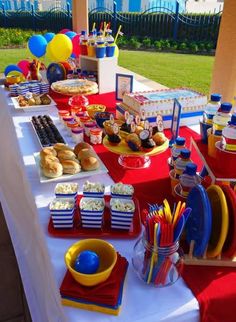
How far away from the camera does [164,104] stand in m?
1.45

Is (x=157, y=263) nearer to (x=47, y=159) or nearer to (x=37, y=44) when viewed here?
(x=47, y=159)

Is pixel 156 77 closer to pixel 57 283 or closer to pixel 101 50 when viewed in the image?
pixel 101 50

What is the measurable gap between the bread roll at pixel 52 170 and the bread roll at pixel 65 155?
0.18 feet

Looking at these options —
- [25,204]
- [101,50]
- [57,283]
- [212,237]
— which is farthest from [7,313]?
[101,50]

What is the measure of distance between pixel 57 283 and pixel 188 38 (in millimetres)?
8290

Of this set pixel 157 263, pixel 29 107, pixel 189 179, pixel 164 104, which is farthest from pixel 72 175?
pixel 29 107

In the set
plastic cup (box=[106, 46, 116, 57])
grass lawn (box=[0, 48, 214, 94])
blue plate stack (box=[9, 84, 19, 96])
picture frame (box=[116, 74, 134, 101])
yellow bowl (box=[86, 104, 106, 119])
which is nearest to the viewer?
yellow bowl (box=[86, 104, 106, 119])

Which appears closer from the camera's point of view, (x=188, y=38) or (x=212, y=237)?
(x=212, y=237)

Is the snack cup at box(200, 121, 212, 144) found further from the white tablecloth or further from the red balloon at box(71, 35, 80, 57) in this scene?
the red balloon at box(71, 35, 80, 57)

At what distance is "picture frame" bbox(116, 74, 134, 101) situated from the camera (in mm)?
1766

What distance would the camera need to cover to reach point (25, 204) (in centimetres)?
121

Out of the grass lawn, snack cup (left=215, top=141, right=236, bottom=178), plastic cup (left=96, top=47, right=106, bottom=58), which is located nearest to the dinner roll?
snack cup (left=215, top=141, right=236, bottom=178)

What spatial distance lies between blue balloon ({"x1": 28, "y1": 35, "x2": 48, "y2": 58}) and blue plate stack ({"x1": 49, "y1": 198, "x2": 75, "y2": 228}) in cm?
211

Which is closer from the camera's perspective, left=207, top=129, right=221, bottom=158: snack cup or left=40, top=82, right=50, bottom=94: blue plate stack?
left=207, top=129, right=221, bottom=158: snack cup
